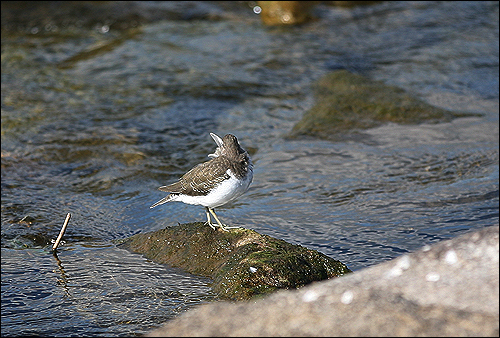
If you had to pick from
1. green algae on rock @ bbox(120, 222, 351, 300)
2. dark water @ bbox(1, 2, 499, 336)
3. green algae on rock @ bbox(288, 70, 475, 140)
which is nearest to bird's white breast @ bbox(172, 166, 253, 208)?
green algae on rock @ bbox(120, 222, 351, 300)

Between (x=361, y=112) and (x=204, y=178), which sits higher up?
(x=204, y=178)

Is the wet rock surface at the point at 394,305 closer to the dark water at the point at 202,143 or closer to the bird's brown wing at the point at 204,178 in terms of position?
the dark water at the point at 202,143

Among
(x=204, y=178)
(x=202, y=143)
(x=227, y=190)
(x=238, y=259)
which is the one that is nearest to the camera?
(x=238, y=259)

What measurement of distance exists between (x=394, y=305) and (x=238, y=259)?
2.13 m

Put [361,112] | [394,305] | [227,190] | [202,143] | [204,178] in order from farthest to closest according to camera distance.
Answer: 1. [361,112]
2. [202,143]
3. [204,178]
4. [227,190]
5. [394,305]

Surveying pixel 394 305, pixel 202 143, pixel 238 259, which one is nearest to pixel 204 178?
pixel 238 259

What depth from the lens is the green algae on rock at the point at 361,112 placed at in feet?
28.7

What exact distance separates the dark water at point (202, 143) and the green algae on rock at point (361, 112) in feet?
0.94

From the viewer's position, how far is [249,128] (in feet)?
30.0

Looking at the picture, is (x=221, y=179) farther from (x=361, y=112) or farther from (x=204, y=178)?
(x=361, y=112)

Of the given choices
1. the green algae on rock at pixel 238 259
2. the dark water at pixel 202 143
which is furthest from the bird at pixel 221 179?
the dark water at pixel 202 143

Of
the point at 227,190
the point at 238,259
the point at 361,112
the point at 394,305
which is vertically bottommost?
the point at 361,112

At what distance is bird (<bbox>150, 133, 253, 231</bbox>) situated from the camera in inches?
184

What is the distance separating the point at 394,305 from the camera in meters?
2.46
